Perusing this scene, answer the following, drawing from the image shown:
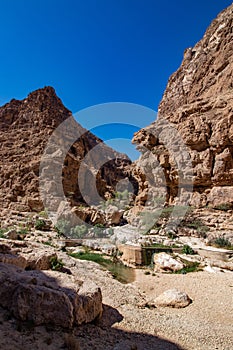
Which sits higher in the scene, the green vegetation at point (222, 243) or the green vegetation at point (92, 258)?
the green vegetation at point (222, 243)

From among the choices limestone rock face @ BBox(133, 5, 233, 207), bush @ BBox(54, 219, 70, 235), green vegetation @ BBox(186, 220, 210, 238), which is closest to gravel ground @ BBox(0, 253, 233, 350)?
green vegetation @ BBox(186, 220, 210, 238)

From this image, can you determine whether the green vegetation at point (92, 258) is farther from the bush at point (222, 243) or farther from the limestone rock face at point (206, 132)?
the limestone rock face at point (206, 132)

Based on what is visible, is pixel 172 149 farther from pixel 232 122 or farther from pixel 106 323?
pixel 106 323

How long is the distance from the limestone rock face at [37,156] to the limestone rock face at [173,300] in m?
28.5

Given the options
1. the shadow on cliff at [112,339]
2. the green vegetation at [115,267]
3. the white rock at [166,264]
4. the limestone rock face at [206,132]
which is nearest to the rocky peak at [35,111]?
the limestone rock face at [206,132]

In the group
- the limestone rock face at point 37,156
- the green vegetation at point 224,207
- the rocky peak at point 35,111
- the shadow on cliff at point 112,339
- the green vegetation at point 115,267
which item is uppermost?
the rocky peak at point 35,111

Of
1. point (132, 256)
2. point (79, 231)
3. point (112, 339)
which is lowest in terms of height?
point (132, 256)

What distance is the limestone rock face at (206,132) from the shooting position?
80.4 ft

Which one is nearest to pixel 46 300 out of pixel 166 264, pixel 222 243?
pixel 166 264

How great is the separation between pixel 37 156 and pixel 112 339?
39662mm

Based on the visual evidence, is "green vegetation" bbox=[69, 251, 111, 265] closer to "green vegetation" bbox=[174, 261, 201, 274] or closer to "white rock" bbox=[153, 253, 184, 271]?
"white rock" bbox=[153, 253, 184, 271]

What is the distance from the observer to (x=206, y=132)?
85.8 feet

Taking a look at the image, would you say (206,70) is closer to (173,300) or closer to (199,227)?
(199,227)

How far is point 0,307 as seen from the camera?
15.3 ft
